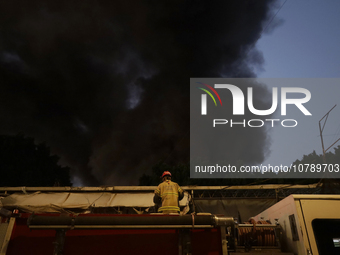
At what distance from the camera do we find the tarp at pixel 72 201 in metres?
10.0

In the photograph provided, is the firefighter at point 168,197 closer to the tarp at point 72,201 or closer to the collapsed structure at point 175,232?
the collapsed structure at point 175,232


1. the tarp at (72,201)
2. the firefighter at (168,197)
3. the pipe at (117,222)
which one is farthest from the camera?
the tarp at (72,201)

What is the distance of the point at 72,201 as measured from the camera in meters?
10.4

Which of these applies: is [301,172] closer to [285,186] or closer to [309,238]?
[285,186]

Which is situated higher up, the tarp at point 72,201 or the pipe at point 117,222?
the tarp at point 72,201

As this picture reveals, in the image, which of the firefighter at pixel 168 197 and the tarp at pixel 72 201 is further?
the tarp at pixel 72 201

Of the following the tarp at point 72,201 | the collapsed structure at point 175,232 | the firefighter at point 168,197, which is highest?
the tarp at point 72,201

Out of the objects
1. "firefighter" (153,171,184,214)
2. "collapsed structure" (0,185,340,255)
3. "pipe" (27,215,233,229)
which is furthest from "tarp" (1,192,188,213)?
"pipe" (27,215,233,229)

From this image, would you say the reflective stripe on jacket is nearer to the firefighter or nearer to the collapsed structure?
the firefighter

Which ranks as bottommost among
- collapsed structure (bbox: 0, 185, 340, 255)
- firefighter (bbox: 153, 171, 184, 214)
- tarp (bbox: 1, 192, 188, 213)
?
collapsed structure (bbox: 0, 185, 340, 255)

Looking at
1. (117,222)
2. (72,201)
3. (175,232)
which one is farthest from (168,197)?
(72,201)

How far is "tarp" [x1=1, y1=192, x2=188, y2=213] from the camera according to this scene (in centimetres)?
1004

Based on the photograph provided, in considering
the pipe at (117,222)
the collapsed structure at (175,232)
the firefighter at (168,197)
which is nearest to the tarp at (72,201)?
the firefighter at (168,197)

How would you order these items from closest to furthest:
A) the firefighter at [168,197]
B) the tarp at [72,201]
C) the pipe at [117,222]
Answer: the pipe at [117,222], the firefighter at [168,197], the tarp at [72,201]
